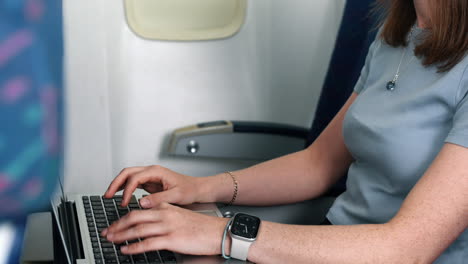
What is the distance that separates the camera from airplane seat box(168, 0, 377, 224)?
4.62ft

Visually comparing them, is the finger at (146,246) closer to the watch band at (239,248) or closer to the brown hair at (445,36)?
the watch band at (239,248)

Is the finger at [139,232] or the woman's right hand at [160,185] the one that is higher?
the finger at [139,232]

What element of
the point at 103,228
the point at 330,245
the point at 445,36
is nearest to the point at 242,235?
the point at 330,245

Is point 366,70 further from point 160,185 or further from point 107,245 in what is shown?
point 107,245

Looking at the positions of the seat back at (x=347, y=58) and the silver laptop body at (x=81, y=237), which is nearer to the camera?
the silver laptop body at (x=81, y=237)

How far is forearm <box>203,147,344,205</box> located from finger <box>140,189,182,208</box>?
0.12 meters

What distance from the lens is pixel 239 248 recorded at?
3.09 ft

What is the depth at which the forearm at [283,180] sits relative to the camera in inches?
51.8

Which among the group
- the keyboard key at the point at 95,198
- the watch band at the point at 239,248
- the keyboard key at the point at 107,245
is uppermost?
the watch band at the point at 239,248

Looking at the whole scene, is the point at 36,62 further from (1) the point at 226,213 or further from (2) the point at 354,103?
Answer: (2) the point at 354,103

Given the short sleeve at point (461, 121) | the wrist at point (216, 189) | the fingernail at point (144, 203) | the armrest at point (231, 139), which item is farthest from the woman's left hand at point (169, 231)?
the armrest at point (231, 139)

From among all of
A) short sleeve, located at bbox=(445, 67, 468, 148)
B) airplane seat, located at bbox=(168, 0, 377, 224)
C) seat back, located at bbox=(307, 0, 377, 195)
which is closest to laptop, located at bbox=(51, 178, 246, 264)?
airplane seat, located at bbox=(168, 0, 377, 224)

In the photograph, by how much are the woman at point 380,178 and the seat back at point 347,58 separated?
16cm

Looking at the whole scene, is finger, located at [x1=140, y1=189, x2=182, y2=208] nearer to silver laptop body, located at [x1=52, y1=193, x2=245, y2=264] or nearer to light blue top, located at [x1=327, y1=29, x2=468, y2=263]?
silver laptop body, located at [x1=52, y1=193, x2=245, y2=264]
